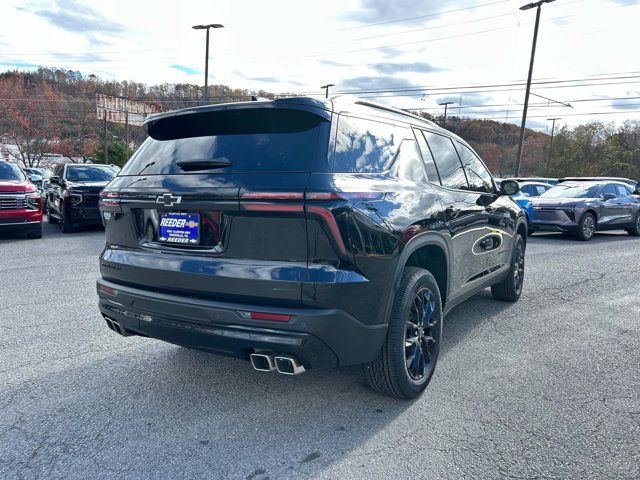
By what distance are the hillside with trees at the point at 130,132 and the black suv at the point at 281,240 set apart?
19024 mm

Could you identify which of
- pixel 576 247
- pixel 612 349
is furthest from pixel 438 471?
pixel 576 247

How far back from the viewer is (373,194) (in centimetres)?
275

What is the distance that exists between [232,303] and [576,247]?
1077cm

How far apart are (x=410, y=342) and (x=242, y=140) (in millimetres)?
1673

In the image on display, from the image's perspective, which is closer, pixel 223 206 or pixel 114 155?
pixel 223 206

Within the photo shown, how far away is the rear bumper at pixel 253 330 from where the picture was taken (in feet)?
8.13

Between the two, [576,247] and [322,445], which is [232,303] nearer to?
[322,445]

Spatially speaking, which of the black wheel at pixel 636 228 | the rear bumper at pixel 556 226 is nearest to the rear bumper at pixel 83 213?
the rear bumper at pixel 556 226

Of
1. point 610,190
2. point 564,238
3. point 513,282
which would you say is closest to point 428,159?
point 513,282

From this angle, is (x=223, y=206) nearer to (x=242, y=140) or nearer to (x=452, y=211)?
(x=242, y=140)

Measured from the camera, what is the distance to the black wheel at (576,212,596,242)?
12461 millimetres

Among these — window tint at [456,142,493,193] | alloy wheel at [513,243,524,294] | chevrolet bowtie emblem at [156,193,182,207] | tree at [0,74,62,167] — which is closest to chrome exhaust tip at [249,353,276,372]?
chevrolet bowtie emblem at [156,193,182,207]

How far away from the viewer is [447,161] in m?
4.04

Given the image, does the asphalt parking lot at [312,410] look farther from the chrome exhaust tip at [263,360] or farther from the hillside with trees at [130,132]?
the hillside with trees at [130,132]
